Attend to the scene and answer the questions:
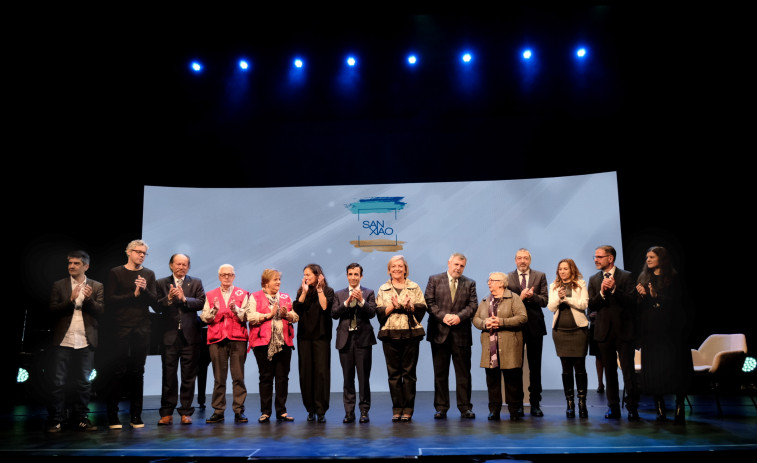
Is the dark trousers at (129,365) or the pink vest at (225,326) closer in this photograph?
the dark trousers at (129,365)

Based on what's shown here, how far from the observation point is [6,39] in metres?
6.80

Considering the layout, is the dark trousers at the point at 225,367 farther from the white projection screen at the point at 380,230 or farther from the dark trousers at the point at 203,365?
the white projection screen at the point at 380,230

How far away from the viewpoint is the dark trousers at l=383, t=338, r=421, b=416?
527 cm

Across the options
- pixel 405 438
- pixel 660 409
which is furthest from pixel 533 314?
pixel 405 438

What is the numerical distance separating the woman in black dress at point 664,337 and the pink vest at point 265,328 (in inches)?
124

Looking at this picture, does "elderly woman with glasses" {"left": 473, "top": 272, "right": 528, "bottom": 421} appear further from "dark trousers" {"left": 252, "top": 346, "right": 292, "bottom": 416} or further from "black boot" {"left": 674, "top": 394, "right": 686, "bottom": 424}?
"dark trousers" {"left": 252, "top": 346, "right": 292, "bottom": 416}

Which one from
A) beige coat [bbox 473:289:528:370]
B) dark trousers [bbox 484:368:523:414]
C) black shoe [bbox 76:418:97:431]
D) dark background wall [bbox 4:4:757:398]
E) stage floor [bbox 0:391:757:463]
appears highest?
dark background wall [bbox 4:4:757:398]

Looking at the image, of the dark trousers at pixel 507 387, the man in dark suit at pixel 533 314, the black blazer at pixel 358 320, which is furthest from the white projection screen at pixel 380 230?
the black blazer at pixel 358 320


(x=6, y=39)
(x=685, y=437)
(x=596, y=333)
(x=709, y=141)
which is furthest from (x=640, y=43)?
(x=6, y=39)

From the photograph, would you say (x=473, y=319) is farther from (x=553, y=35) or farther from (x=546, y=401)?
(x=553, y=35)

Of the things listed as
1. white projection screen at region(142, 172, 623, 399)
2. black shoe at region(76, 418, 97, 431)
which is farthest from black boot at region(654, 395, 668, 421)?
black shoe at region(76, 418, 97, 431)

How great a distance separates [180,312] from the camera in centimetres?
543

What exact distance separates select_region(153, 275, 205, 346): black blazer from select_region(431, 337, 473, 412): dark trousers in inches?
86.4

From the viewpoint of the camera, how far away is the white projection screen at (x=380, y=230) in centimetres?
825
